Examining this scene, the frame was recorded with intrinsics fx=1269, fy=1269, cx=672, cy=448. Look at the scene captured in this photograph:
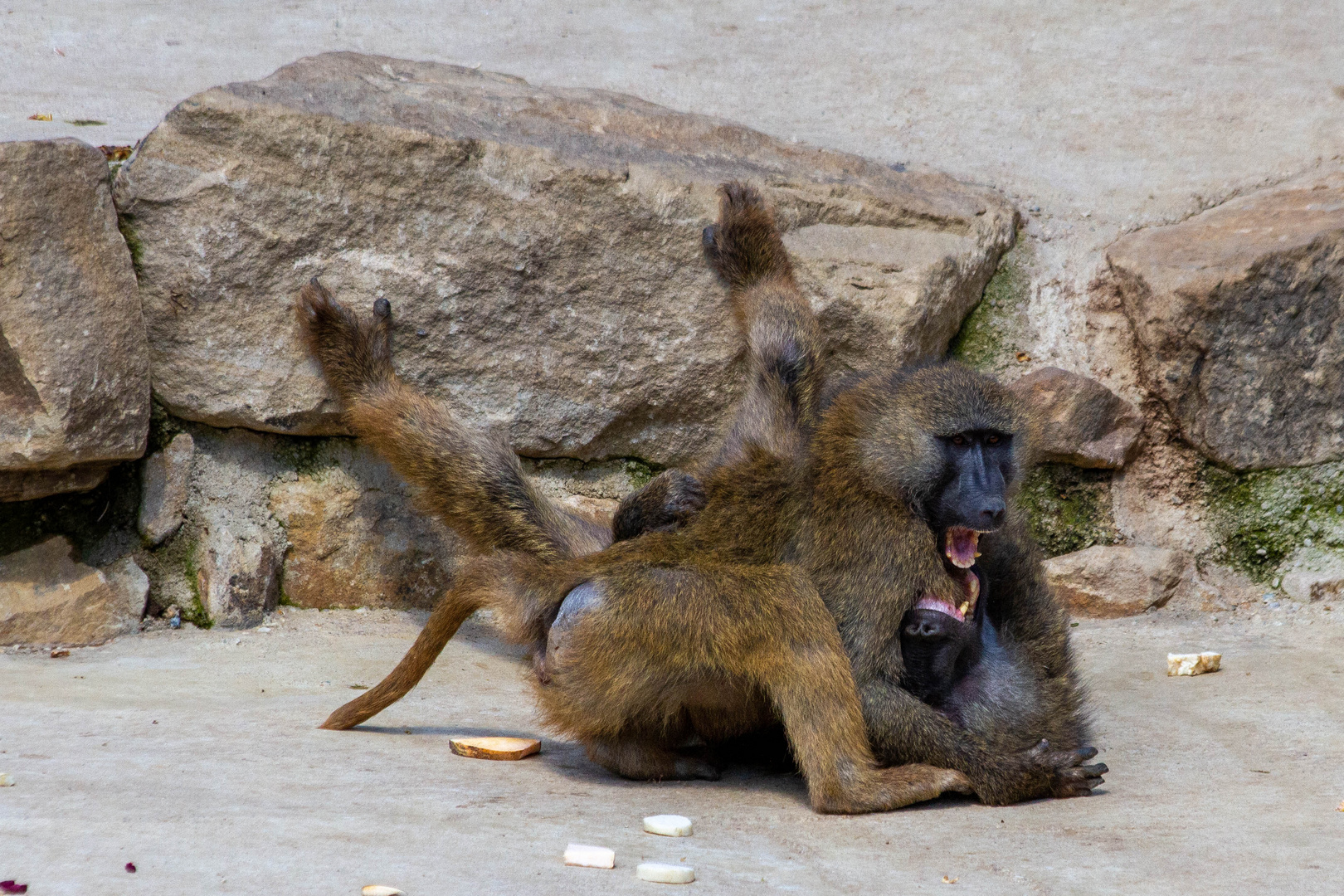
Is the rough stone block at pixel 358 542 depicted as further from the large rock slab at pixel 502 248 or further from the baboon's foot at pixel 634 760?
the baboon's foot at pixel 634 760

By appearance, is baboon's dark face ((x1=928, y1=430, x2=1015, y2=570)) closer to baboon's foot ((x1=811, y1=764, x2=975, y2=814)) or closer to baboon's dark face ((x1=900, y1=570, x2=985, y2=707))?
baboon's dark face ((x1=900, y1=570, x2=985, y2=707))

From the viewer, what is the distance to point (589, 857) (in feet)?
8.09

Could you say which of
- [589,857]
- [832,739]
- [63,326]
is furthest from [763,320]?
[589,857]

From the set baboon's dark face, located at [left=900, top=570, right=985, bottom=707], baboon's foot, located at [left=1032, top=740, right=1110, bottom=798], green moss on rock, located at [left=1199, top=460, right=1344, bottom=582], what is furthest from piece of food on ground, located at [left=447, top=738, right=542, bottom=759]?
green moss on rock, located at [left=1199, top=460, right=1344, bottom=582]

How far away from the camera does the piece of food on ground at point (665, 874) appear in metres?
2.40

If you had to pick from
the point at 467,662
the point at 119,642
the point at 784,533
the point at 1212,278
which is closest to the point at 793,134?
the point at 1212,278

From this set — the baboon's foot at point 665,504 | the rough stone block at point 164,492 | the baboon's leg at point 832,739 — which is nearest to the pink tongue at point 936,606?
the baboon's leg at point 832,739

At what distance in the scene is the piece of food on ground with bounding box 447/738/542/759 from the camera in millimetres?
3393

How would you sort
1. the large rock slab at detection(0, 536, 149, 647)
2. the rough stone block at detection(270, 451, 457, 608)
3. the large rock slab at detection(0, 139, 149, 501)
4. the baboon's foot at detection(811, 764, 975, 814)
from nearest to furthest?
1. the baboon's foot at detection(811, 764, 975, 814)
2. the large rock slab at detection(0, 139, 149, 501)
3. the large rock slab at detection(0, 536, 149, 647)
4. the rough stone block at detection(270, 451, 457, 608)

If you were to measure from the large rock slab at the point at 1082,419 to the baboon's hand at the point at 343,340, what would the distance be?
2.23m

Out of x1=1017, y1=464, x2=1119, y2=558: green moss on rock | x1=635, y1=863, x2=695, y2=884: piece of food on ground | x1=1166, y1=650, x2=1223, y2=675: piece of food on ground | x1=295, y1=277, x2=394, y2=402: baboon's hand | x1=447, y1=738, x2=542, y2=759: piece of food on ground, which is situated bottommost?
x1=447, y1=738, x2=542, y2=759: piece of food on ground

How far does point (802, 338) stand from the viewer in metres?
4.34

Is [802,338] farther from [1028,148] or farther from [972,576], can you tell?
[1028,148]

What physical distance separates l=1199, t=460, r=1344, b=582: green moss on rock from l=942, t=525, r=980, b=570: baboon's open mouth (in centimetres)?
146
